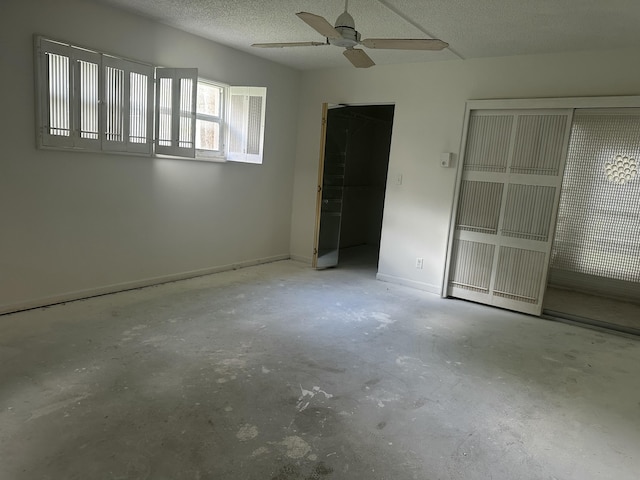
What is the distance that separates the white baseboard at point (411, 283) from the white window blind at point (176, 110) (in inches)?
111

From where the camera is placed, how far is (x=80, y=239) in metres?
4.00

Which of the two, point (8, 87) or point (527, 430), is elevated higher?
point (8, 87)

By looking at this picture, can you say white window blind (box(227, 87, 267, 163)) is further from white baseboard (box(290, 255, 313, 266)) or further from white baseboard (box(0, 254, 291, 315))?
white baseboard (box(290, 255, 313, 266))

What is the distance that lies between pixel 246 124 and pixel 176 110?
3.20ft

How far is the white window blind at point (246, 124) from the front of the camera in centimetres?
519

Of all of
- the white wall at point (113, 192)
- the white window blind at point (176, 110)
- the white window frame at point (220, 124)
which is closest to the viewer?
the white wall at point (113, 192)

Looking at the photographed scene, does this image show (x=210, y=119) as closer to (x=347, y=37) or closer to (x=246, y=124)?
(x=246, y=124)

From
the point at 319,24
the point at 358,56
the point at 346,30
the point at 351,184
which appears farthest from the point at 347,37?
the point at 351,184

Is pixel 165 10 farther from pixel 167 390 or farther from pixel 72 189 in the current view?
pixel 167 390

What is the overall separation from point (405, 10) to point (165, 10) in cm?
218

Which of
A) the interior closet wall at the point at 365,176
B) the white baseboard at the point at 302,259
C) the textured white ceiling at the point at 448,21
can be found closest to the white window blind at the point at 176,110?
the textured white ceiling at the point at 448,21

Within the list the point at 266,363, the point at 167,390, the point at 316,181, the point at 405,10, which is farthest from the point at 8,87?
the point at 316,181

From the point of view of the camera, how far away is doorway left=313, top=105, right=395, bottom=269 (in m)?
6.07

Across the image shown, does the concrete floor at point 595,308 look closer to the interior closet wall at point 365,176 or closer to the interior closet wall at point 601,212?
the interior closet wall at point 601,212
